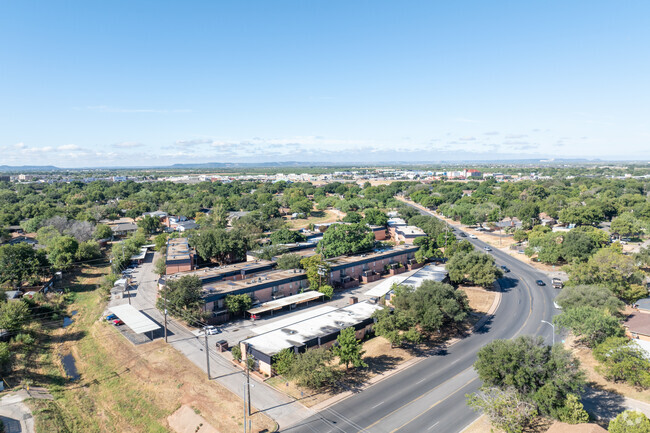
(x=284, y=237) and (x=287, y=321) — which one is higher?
(x=284, y=237)

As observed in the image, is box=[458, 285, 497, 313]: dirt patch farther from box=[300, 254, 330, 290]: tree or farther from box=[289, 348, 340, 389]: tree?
box=[289, 348, 340, 389]: tree

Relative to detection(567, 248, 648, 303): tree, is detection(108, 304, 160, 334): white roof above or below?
below

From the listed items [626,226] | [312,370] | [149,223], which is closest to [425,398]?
[312,370]

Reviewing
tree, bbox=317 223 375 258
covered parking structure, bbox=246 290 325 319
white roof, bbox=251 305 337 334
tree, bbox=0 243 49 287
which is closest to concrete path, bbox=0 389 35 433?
white roof, bbox=251 305 337 334

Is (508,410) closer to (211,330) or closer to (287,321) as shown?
(287,321)

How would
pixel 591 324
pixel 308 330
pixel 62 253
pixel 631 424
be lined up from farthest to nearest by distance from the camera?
1. pixel 62 253
2. pixel 308 330
3. pixel 591 324
4. pixel 631 424

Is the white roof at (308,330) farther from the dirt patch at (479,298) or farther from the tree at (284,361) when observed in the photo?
the dirt patch at (479,298)
